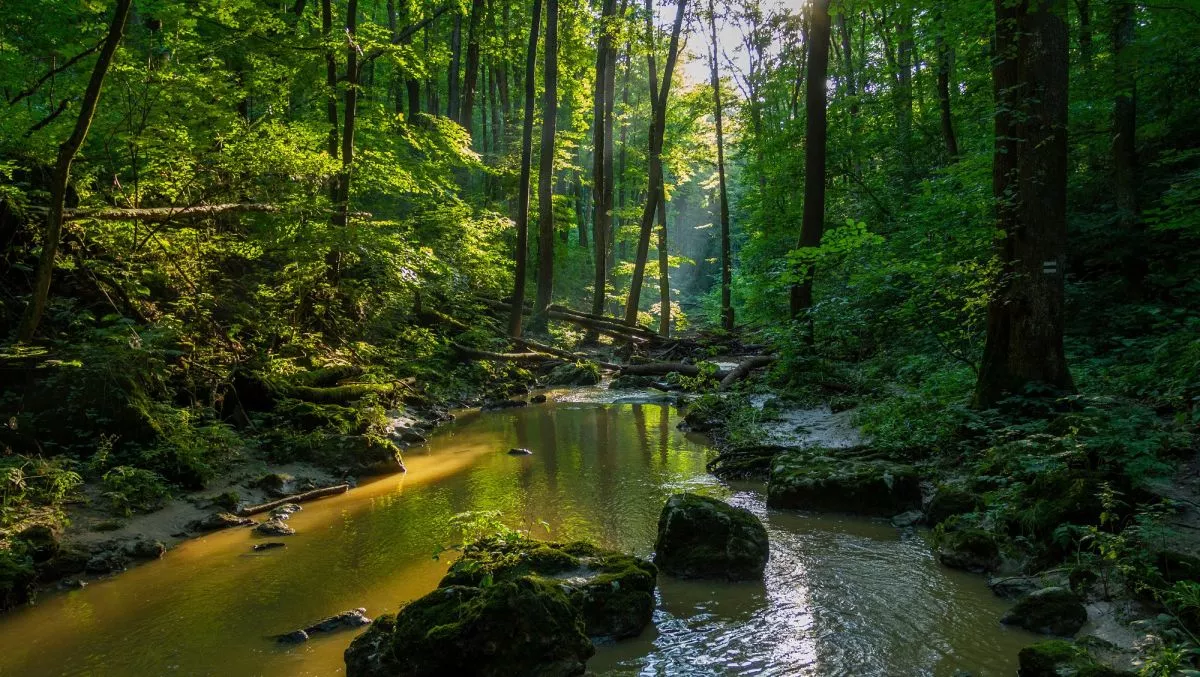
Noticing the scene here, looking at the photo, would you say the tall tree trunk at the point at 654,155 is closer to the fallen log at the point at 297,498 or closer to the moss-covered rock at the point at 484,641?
the fallen log at the point at 297,498

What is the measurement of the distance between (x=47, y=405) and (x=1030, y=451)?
33.5ft

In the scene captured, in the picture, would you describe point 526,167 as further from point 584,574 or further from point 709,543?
point 584,574

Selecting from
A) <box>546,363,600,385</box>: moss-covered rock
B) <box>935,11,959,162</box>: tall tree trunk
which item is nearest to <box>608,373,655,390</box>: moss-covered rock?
<box>546,363,600,385</box>: moss-covered rock

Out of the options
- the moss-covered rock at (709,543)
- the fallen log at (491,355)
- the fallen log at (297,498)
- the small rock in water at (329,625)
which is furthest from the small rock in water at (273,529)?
the fallen log at (491,355)

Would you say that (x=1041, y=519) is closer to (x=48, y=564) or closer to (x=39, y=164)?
(x=48, y=564)

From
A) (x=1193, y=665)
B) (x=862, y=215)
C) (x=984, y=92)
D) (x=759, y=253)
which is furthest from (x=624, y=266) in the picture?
(x=1193, y=665)

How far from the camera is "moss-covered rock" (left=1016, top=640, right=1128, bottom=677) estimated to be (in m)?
3.26

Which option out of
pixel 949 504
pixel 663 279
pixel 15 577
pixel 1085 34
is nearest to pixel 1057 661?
pixel 949 504

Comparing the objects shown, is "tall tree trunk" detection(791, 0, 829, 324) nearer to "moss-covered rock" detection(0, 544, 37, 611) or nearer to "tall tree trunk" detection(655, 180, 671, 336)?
"tall tree trunk" detection(655, 180, 671, 336)

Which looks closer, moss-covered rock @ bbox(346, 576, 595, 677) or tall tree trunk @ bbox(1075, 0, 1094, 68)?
moss-covered rock @ bbox(346, 576, 595, 677)

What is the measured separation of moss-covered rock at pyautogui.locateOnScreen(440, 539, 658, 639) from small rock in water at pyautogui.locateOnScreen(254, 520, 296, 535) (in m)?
2.92

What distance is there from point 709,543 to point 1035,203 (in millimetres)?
4912

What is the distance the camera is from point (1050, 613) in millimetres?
4191

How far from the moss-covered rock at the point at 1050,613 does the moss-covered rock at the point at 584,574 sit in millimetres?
2475
